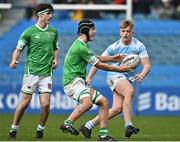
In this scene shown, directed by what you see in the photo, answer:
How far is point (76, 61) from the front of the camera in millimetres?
16859

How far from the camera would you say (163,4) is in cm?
3119

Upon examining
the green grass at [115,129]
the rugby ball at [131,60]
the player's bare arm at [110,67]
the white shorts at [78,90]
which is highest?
the rugby ball at [131,60]

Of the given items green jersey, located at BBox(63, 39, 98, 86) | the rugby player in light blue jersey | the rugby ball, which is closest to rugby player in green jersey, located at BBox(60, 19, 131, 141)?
green jersey, located at BBox(63, 39, 98, 86)

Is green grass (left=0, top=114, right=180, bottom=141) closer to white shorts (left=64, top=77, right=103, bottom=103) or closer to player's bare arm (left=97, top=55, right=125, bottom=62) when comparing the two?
white shorts (left=64, top=77, right=103, bottom=103)

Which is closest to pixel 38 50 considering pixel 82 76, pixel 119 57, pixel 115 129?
pixel 82 76

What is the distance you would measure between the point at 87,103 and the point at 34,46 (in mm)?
1869

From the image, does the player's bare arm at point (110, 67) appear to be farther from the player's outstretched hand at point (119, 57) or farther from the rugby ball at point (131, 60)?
the rugby ball at point (131, 60)

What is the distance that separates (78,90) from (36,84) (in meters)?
1.26

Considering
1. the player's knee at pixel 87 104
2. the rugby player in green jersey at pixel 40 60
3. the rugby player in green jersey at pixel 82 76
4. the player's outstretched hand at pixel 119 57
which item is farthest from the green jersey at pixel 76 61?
the rugby player in green jersey at pixel 40 60

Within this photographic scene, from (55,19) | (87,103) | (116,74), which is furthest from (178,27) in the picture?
(87,103)

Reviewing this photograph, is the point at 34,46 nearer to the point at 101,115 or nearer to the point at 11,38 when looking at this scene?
the point at 101,115

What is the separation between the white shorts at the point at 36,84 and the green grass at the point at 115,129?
898 millimetres

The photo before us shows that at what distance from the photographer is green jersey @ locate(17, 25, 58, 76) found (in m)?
17.7

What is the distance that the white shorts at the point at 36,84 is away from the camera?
57.8ft
